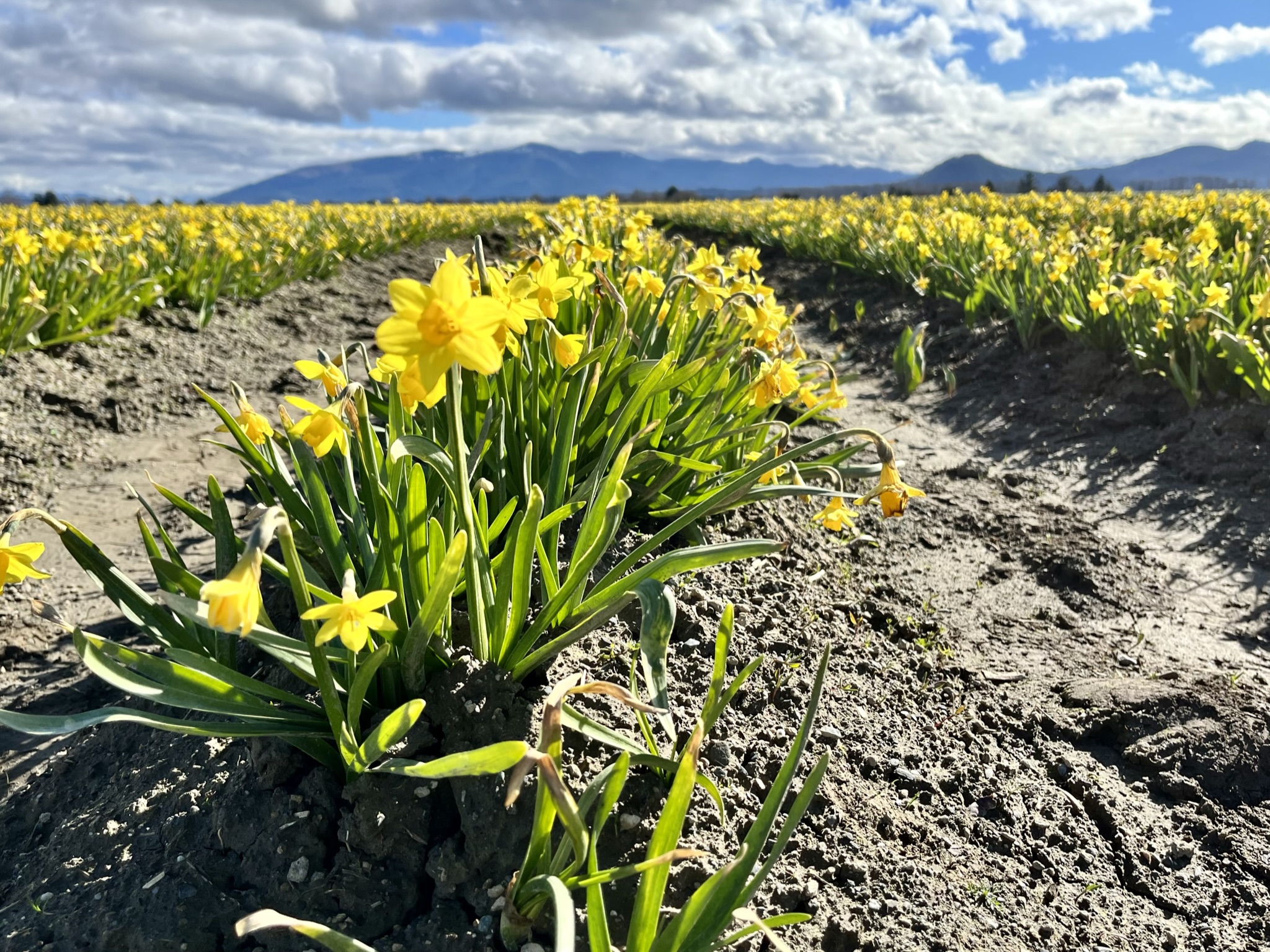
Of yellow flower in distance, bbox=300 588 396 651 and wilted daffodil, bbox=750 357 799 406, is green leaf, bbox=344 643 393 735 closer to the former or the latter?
yellow flower in distance, bbox=300 588 396 651

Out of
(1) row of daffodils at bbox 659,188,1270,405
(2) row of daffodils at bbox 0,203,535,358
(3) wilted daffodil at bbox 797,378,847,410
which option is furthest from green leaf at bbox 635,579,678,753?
(2) row of daffodils at bbox 0,203,535,358

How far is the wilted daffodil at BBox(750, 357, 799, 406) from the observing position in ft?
7.16

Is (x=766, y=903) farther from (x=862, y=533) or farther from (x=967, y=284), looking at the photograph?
(x=967, y=284)

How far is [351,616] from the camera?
1123 millimetres

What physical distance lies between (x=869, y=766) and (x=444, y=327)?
1294 mm

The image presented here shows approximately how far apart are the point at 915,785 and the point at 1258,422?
318cm

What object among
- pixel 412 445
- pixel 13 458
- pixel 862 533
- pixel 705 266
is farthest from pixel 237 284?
pixel 412 445

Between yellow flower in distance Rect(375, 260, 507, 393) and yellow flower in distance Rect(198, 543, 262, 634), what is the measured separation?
1.02 ft

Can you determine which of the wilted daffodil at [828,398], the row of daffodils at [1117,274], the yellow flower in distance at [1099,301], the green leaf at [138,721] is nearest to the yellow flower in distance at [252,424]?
the green leaf at [138,721]

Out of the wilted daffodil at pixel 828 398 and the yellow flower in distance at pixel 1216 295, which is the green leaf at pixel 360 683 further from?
the yellow flower in distance at pixel 1216 295

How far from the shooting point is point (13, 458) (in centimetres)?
375

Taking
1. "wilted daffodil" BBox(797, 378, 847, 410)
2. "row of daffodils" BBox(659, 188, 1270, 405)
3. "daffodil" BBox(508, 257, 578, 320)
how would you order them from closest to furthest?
1. "daffodil" BBox(508, 257, 578, 320)
2. "wilted daffodil" BBox(797, 378, 847, 410)
3. "row of daffodils" BBox(659, 188, 1270, 405)

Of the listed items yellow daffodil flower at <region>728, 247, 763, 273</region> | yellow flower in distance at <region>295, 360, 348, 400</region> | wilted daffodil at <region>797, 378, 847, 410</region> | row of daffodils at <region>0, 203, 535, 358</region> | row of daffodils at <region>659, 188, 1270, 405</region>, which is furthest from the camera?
row of daffodils at <region>0, 203, 535, 358</region>

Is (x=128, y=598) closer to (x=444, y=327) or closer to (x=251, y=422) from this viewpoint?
(x=251, y=422)
